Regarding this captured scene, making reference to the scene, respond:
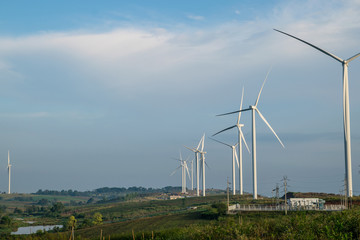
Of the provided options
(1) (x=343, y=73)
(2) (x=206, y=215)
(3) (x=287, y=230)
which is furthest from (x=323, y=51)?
(3) (x=287, y=230)

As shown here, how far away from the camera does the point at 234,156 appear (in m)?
146

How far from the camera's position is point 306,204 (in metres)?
84.9

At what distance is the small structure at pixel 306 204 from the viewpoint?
80.2 m

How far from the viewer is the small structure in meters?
80.2

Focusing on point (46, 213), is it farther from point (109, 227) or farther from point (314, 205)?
point (314, 205)

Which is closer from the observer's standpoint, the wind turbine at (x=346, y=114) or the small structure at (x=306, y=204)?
the wind turbine at (x=346, y=114)

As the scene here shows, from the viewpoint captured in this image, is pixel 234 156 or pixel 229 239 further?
pixel 234 156

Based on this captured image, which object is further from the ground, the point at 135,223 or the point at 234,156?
the point at 234,156

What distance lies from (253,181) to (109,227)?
39367 millimetres

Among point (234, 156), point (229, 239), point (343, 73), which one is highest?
point (343, 73)

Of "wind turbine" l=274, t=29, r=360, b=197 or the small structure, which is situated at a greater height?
"wind turbine" l=274, t=29, r=360, b=197

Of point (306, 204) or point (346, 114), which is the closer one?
point (346, 114)

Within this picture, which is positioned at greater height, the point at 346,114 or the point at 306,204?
the point at 346,114

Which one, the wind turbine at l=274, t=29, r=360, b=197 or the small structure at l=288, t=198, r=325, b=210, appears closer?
the wind turbine at l=274, t=29, r=360, b=197
